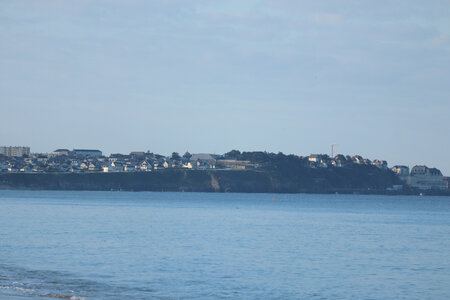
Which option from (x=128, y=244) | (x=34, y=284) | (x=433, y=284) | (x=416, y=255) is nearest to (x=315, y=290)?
(x=433, y=284)

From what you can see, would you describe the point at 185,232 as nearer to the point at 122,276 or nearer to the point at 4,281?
the point at 122,276

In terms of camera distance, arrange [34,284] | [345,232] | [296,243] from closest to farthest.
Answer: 1. [34,284]
2. [296,243]
3. [345,232]

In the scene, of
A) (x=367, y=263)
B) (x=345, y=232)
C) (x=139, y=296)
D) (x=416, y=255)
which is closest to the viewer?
(x=139, y=296)

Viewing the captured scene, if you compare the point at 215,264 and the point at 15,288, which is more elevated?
the point at 215,264

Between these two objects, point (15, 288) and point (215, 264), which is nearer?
point (15, 288)

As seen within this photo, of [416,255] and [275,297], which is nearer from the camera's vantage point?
[275,297]

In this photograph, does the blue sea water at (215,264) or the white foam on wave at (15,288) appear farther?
the blue sea water at (215,264)

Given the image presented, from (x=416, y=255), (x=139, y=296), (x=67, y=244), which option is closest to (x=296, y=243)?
(x=416, y=255)

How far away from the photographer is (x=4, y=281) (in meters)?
29.6

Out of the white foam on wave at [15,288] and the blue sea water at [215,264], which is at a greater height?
the blue sea water at [215,264]

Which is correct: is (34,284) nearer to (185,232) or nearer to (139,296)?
(139,296)

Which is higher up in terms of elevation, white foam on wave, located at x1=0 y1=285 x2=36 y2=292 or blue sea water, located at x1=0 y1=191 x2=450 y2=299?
blue sea water, located at x1=0 y1=191 x2=450 y2=299

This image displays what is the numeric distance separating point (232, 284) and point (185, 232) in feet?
89.1

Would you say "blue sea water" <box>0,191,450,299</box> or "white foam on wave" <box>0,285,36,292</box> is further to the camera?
"blue sea water" <box>0,191,450,299</box>
